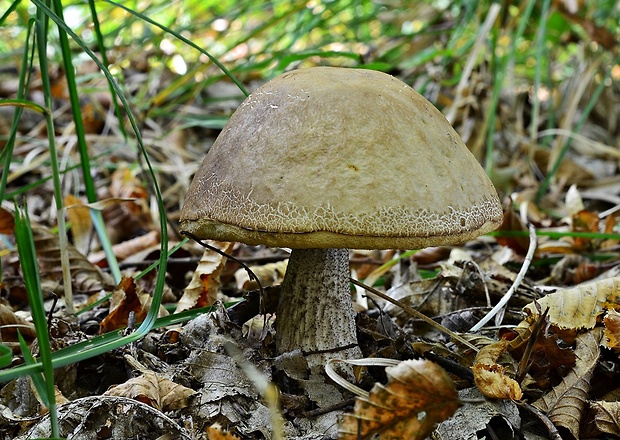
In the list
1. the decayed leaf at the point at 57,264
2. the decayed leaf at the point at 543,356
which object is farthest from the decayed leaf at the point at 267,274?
the decayed leaf at the point at 543,356

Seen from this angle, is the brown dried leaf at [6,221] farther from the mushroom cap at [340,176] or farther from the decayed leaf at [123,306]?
the mushroom cap at [340,176]

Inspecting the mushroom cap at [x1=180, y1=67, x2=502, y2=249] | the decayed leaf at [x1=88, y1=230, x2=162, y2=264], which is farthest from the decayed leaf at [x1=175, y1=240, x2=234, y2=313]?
the decayed leaf at [x1=88, y1=230, x2=162, y2=264]

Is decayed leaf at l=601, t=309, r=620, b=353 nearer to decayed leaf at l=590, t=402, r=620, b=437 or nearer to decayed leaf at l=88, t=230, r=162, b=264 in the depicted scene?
decayed leaf at l=590, t=402, r=620, b=437

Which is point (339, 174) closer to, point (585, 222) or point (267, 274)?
point (267, 274)

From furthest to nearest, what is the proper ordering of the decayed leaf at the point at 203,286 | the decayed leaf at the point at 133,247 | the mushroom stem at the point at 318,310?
the decayed leaf at the point at 133,247
the decayed leaf at the point at 203,286
the mushroom stem at the point at 318,310

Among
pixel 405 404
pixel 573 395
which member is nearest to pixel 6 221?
pixel 405 404

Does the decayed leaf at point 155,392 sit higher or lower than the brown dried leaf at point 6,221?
lower
